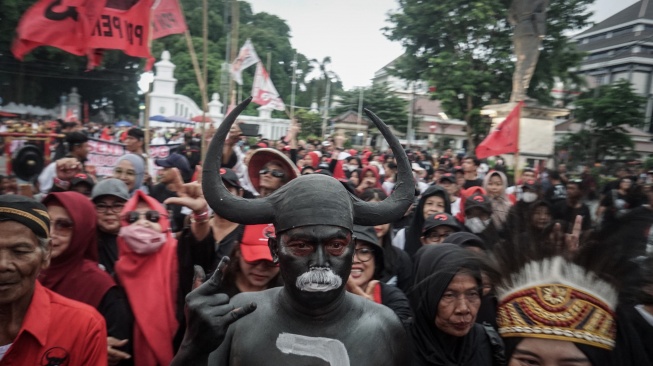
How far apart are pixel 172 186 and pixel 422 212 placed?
97.2 inches

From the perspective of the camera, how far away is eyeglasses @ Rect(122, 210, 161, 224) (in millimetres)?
3039

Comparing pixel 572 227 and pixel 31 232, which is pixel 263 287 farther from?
pixel 572 227

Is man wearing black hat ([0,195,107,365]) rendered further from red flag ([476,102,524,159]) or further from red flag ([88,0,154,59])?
red flag ([476,102,524,159])

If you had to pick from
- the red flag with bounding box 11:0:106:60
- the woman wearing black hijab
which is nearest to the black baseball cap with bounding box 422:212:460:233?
the woman wearing black hijab

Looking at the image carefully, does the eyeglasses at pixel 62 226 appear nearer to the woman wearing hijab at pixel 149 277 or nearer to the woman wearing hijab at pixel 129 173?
the woman wearing hijab at pixel 149 277

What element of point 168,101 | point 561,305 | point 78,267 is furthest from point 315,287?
point 168,101

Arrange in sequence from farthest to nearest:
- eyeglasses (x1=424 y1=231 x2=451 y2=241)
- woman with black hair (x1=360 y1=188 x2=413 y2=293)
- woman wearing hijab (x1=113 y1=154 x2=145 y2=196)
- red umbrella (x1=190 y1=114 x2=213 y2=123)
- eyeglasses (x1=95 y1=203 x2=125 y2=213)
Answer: red umbrella (x1=190 y1=114 x2=213 y2=123)
woman wearing hijab (x1=113 y1=154 x2=145 y2=196)
eyeglasses (x1=424 y1=231 x2=451 y2=241)
woman with black hair (x1=360 y1=188 x2=413 y2=293)
eyeglasses (x1=95 y1=203 x2=125 y2=213)

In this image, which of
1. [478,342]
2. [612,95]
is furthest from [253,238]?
[612,95]

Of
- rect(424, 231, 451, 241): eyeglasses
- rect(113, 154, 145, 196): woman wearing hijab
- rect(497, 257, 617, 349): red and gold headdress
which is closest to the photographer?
rect(497, 257, 617, 349): red and gold headdress

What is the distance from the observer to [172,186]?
5090 mm

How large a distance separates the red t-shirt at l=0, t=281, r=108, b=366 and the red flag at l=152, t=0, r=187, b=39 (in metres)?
7.00

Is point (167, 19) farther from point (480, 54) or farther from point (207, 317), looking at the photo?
point (480, 54)

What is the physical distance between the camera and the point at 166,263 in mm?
3000

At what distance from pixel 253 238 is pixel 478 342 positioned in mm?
1219
